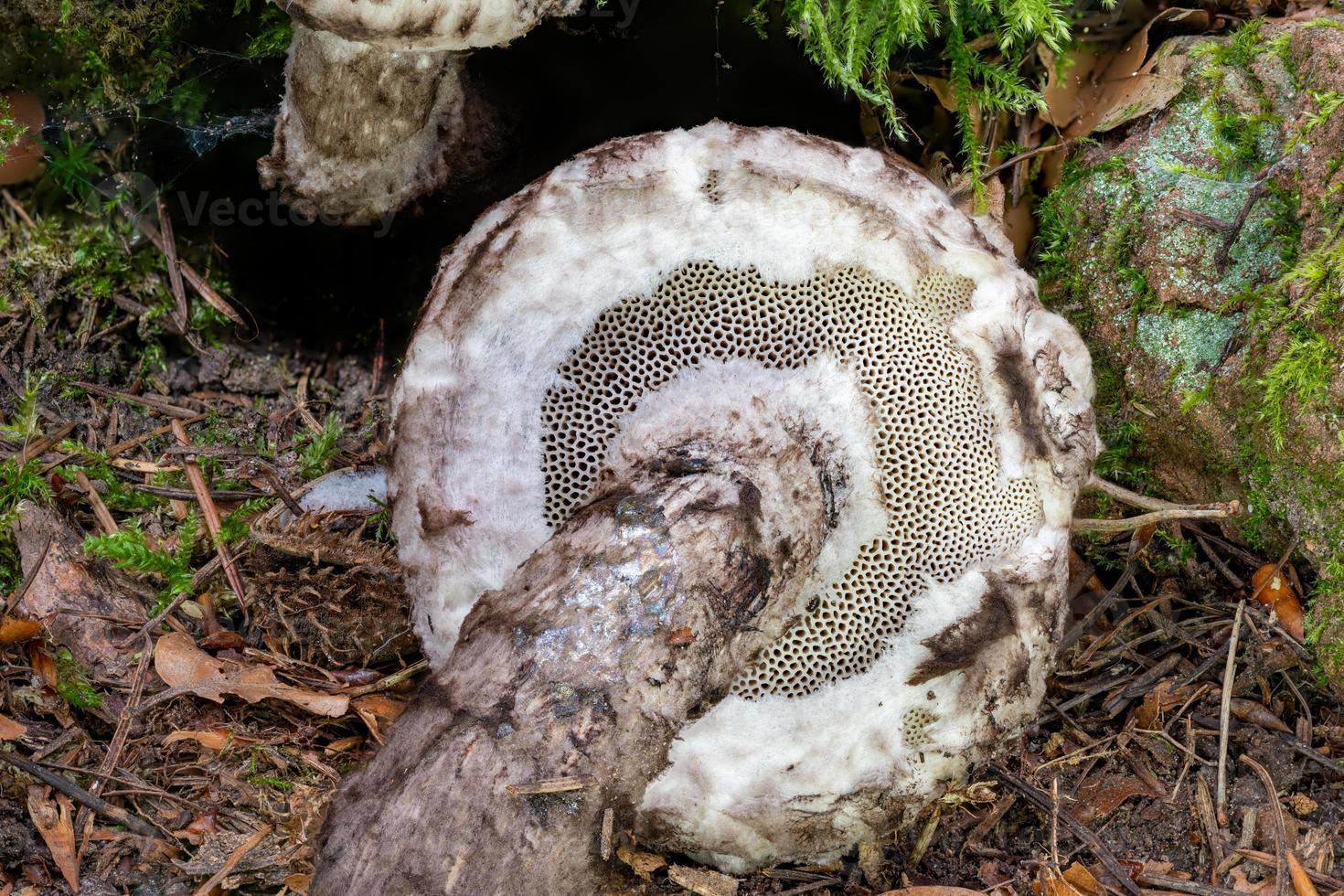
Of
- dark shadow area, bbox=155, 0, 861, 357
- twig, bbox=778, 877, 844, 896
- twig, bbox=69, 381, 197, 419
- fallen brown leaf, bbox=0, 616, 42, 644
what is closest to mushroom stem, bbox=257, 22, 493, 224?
dark shadow area, bbox=155, 0, 861, 357

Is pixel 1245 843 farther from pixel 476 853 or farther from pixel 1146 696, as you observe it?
pixel 476 853

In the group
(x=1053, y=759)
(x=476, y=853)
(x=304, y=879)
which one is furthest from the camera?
(x=1053, y=759)

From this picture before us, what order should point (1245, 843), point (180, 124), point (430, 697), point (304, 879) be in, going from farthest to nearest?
1. point (180, 124)
2. point (1245, 843)
3. point (304, 879)
4. point (430, 697)

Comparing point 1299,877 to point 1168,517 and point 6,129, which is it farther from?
point 6,129

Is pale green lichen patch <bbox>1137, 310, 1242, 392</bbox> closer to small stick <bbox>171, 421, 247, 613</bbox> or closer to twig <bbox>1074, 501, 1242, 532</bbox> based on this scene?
twig <bbox>1074, 501, 1242, 532</bbox>

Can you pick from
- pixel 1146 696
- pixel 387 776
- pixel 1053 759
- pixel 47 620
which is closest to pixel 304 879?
pixel 387 776

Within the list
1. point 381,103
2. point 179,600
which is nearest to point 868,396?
point 381,103
